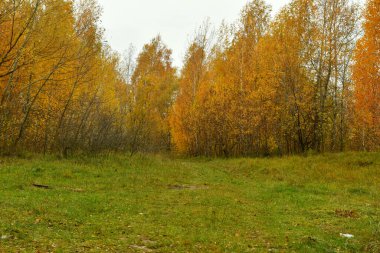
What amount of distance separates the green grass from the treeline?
16.8 feet

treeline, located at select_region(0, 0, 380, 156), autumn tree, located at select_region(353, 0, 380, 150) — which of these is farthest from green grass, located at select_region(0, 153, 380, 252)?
autumn tree, located at select_region(353, 0, 380, 150)

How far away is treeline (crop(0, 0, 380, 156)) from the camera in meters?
22.4

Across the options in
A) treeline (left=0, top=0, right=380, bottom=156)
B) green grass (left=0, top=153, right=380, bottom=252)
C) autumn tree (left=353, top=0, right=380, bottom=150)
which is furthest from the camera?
autumn tree (left=353, top=0, right=380, bottom=150)

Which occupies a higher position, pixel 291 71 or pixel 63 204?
pixel 291 71

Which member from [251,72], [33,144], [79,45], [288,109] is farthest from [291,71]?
[33,144]

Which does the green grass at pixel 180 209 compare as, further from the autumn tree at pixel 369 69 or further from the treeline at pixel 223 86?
the autumn tree at pixel 369 69

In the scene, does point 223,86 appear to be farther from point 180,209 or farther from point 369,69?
point 180,209

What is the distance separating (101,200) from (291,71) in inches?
921

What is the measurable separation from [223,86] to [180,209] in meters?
26.5

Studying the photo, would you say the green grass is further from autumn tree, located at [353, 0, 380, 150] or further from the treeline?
autumn tree, located at [353, 0, 380, 150]

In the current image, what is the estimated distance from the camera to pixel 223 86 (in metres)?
37.3

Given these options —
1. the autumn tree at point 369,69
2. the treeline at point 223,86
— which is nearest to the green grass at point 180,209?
the treeline at point 223,86

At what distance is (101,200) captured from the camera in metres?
12.5

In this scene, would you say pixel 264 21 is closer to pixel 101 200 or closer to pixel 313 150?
pixel 313 150
